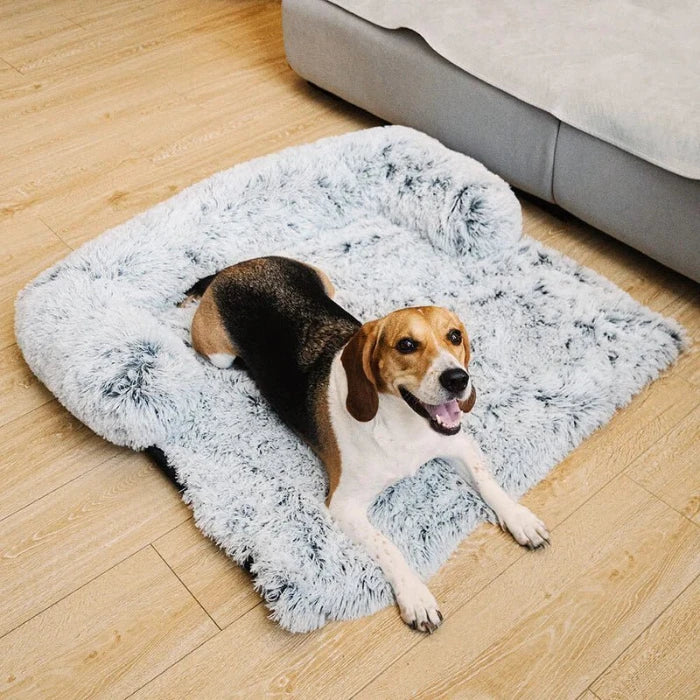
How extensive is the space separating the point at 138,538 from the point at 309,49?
7.28ft

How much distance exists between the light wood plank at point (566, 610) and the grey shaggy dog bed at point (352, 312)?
0.16 metres

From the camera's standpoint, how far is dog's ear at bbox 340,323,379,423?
5.69 ft

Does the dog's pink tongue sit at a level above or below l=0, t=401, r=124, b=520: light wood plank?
above

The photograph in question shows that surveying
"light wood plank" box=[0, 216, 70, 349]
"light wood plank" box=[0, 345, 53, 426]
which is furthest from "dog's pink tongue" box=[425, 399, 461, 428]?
"light wood plank" box=[0, 216, 70, 349]

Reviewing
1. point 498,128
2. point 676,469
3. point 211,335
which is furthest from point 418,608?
point 498,128

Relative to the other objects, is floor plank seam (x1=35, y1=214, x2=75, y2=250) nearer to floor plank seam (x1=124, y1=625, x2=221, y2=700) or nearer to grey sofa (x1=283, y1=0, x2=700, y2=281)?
grey sofa (x1=283, y1=0, x2=700, y2=281)

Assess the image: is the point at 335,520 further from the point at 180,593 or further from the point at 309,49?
the point at 309,49

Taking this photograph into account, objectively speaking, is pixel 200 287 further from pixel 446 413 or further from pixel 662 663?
pixel 662 663

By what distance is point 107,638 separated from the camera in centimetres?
176

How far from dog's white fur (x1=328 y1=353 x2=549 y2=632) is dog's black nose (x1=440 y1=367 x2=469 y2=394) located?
155 millimetres

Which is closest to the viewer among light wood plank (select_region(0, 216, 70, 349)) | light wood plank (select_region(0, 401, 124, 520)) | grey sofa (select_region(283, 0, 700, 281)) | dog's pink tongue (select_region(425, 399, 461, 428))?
dog's pink tongue (select_region(425, 399, 461, 428))

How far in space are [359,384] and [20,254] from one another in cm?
161

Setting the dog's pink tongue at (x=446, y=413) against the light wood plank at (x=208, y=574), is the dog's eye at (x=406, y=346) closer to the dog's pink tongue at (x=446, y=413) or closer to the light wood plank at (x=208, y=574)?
the dog's pink tongue at (x=446, y=413)

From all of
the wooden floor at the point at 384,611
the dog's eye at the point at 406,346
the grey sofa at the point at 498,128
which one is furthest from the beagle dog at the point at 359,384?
the grey sofa at the point at 498,128
